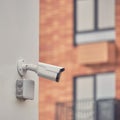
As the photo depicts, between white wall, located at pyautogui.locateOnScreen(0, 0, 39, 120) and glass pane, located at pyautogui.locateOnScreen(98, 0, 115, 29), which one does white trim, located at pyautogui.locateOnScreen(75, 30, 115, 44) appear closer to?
glass pane, located at pyautogui.locateOnScreen(98, 0, 115, 29)

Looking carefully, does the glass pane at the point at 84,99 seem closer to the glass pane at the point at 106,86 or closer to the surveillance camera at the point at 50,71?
the glass pane at the point at 106,86

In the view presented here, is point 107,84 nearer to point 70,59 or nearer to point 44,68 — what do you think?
point 70,59

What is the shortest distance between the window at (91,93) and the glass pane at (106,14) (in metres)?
1.39

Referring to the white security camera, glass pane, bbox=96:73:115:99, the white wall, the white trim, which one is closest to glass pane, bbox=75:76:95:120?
glass pane, bbox=96:73:115:99

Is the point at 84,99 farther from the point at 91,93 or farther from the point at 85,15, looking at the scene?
the point at 85,15

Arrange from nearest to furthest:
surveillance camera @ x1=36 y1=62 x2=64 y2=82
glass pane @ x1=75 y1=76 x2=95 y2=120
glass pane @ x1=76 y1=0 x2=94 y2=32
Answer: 1. surveillance camera @ x1=36 y1=62 x2=64 y2=82
2. glass pane @ x1=75 y1=76 x2=95 y2=120
3. glass pane @ x1=76 y1=0 x2=94 y2=32

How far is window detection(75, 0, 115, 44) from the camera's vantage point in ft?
69.9

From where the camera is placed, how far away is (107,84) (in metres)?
21.1

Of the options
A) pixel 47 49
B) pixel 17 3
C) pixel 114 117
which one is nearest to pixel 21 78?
pixel 17 3

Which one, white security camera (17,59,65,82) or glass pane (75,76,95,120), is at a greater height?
white security camera (17,59,65,82)

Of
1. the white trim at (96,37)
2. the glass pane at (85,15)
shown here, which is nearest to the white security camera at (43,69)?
the white trim at (96,37)

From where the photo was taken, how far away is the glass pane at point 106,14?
21.4 meters

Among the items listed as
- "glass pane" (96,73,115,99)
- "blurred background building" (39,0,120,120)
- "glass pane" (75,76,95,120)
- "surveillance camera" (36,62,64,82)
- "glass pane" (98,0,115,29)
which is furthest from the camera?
"glass pane" (98,0,115,29)

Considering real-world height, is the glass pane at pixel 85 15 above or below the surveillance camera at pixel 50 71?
above
